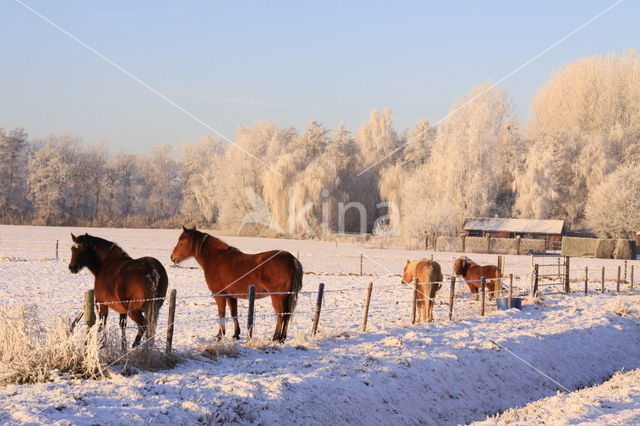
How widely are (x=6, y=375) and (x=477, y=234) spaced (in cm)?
4363

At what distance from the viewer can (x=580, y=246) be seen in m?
41.4

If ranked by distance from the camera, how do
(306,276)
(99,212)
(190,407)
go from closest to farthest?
(190,407)
(306,276)
(99,212)

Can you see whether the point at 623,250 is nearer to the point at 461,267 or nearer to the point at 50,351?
the point at 461,267

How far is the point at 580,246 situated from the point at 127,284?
124ft

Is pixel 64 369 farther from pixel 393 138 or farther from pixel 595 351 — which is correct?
pixel 393 138

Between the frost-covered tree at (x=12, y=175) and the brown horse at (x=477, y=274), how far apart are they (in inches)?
2316

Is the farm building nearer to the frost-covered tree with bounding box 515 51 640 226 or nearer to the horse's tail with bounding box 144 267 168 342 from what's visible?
the frost-covered tree with bounding box 515 51 640 226

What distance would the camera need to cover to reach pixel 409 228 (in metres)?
47.0

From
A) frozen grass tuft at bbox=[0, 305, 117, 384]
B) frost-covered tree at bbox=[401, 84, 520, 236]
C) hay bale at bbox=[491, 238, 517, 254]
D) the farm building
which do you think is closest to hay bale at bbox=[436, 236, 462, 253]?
hay bale at bbox=[491, 238, 517, 254]

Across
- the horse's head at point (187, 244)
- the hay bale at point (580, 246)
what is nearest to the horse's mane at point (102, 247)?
the horse's head at point (187, 244)

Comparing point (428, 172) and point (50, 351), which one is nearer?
point (50, 351)

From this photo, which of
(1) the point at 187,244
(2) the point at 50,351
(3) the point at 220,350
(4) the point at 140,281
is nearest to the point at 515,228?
(1) the point at 187,244

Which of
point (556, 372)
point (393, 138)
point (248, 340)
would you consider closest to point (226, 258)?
point (248, 340)

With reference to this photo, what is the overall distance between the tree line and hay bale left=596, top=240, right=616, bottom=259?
583 cm
